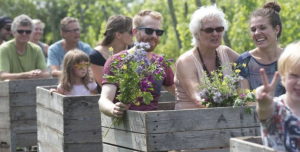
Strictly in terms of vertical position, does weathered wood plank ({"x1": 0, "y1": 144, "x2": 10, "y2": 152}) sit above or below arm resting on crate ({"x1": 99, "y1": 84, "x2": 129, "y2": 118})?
below

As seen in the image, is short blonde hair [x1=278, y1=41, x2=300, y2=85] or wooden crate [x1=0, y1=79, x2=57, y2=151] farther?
wooden crate [x1=0, y1=79, x2=57, y2=151]

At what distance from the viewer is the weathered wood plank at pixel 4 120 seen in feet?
29.2

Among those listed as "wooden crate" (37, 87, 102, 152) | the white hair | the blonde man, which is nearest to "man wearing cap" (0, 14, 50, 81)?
"wooden crate" (37, 87, 102, 152)

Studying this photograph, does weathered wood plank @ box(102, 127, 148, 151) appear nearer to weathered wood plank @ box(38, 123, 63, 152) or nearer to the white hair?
the white hair

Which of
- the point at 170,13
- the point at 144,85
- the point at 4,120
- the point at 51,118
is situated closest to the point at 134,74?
the point at 144,85

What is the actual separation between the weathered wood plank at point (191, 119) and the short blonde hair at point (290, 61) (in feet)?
3.78

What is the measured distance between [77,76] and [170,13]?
726 cm

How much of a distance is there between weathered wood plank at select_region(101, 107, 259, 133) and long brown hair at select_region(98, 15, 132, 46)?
2527 millimetres

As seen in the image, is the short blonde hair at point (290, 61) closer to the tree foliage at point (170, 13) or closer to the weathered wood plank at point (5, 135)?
the tree foliage at point (170, 13)

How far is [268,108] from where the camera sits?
3791 mm

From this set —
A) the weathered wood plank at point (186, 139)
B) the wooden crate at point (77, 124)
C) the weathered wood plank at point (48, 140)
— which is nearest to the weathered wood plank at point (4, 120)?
the weathered wood plank at point (48, 140)

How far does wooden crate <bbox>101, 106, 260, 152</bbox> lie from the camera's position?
193 inches

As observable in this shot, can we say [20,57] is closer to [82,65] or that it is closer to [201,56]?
[82,65]

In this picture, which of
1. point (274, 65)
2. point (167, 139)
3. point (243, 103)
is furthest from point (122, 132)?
point (274, 65)
